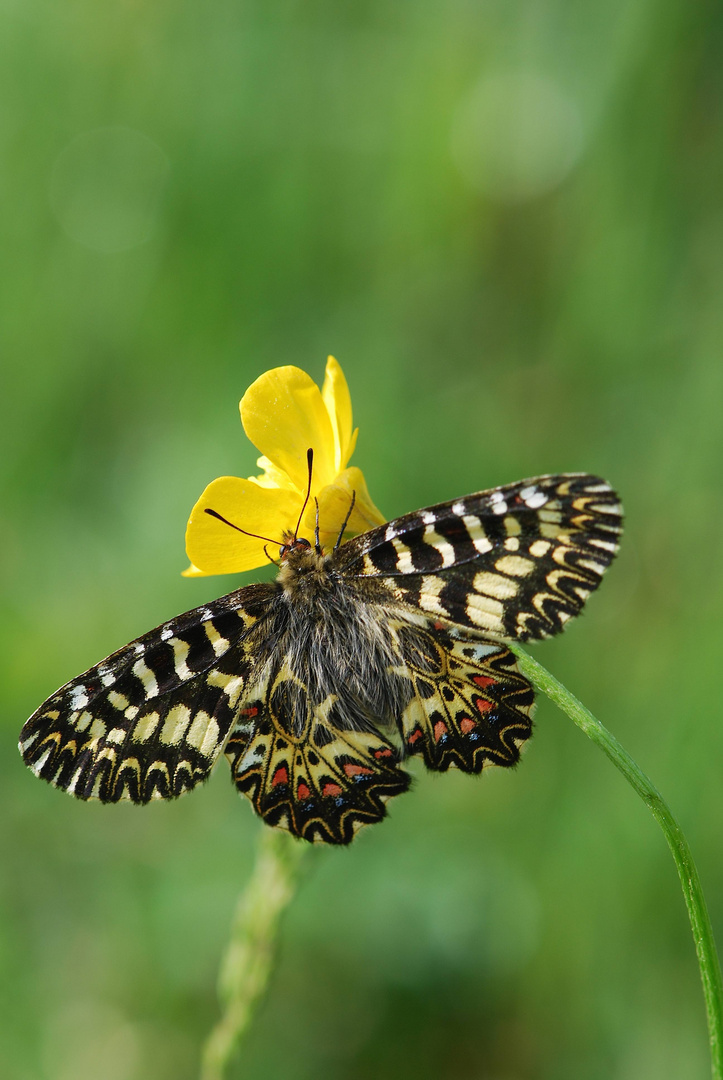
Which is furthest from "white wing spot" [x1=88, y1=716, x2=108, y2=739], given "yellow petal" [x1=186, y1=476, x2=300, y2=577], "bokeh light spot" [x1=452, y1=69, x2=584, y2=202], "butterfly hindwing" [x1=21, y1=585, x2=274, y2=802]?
"bokeh light spot" [x1=452, y1=69, x2=584, y2=202]

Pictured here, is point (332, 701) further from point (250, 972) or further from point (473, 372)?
point (473, 372)

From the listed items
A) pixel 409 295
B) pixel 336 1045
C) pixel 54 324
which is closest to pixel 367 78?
pixel 409 295

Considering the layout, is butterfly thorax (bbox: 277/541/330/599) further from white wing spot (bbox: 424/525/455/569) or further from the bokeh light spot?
the bokeh light spot

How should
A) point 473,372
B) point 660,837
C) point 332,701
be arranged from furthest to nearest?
1. point 473,372
2. point 660,837
3. point 332,701

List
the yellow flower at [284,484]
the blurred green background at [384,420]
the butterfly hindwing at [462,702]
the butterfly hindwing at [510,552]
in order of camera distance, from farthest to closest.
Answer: the blurred green background at [384,420], the yellow flower at [284,484], the butterfly hindwing at [462,702], the butterfly hindwing at [510,552]

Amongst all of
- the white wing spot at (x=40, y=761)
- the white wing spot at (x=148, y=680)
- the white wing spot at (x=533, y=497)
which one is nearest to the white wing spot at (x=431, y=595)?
the white wing spot at (x=533, y=497)

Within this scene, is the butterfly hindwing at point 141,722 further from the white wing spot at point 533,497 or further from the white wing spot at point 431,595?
the white wing spot at point 533,497
